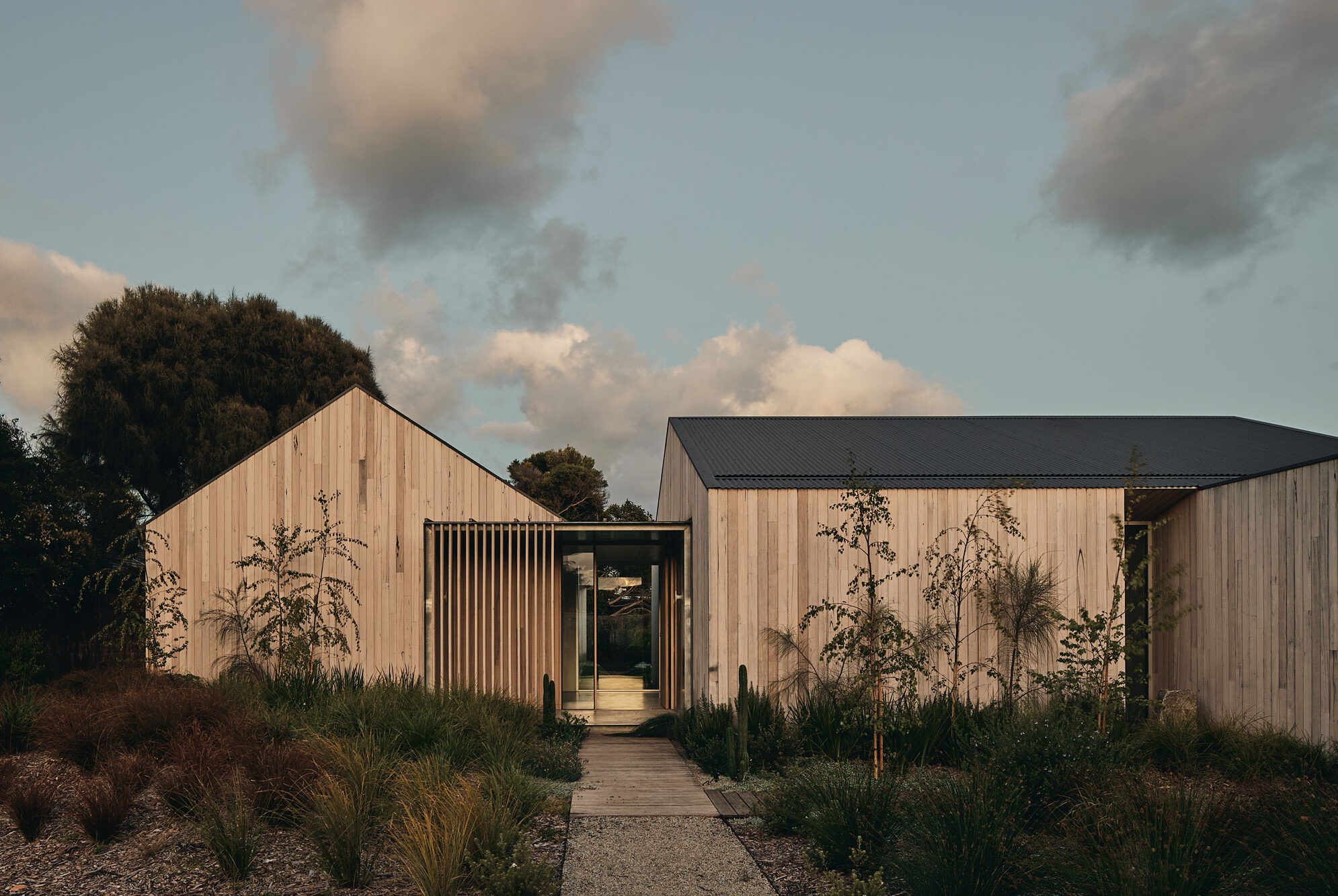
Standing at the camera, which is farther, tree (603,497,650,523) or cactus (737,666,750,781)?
tree (603,497,650,523)

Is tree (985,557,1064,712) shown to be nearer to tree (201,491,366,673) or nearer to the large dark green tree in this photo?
tree (201,491,366,673)

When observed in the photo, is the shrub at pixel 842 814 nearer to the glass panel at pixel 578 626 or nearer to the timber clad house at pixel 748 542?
the timber clad house at pixel 748 542

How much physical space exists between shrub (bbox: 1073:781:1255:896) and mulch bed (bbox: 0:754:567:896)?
312 centimetres

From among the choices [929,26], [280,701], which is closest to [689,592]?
[280,701]

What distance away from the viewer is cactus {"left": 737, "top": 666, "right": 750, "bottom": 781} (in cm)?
749

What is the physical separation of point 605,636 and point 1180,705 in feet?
24.6

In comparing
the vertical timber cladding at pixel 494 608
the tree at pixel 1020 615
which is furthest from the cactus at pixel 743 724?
the vertical timber cladding at pixel 494 608

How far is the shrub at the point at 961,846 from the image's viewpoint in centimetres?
412

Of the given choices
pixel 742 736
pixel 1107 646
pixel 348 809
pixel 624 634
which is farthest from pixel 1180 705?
pixel 348 809

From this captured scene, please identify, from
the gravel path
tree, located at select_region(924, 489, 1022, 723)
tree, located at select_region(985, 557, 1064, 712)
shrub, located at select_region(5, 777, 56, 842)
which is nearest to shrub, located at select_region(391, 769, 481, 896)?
the gravel path

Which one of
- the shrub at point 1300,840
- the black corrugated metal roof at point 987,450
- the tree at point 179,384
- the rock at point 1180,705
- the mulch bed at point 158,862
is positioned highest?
the tree at point 179,384

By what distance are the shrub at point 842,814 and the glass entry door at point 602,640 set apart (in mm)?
6303

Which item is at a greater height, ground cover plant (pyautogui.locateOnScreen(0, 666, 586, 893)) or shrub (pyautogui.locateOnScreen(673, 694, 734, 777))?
ground cover plant (pyautogui.locateOnScreen(0, 666, 586, 893))

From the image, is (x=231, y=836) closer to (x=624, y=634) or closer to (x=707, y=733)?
(x=707, y=733)
